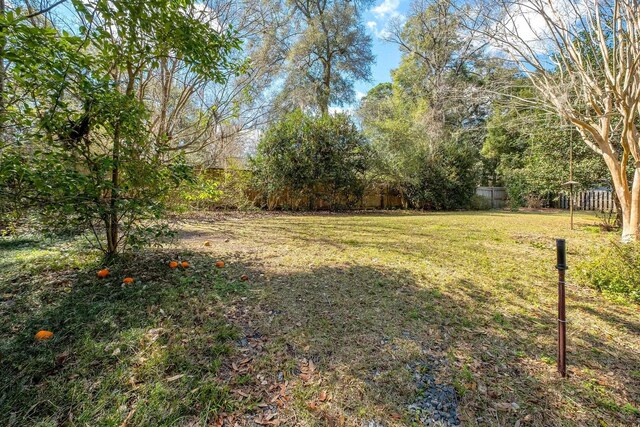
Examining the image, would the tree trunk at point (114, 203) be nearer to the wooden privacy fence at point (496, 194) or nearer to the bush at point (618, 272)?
the bush at point (618, 272)

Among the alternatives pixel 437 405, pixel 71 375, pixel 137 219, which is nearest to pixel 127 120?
pixel 137 219

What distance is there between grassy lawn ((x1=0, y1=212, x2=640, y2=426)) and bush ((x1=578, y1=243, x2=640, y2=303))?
0.55 ft

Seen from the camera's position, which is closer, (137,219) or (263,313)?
(263,313)

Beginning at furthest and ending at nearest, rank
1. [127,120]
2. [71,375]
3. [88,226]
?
1. [88,226]
2. [127,120]
3. [71,375]

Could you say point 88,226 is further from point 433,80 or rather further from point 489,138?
point 489,138

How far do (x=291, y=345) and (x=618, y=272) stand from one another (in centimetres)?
351

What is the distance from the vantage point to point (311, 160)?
10.1 m

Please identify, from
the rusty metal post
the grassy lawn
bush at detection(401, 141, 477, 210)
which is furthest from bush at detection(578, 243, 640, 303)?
bush at detection(401, 141, 477, 210)

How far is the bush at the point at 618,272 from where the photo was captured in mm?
2795

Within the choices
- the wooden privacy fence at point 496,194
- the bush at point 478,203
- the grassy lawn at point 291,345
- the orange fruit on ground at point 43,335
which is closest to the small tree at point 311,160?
the bush at point 478,203

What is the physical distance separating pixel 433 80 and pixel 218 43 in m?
16.8

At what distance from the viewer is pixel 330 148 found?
1033 cm

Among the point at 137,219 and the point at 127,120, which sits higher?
the point at 127,120

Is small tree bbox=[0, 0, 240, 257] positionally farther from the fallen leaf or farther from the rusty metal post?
the rusty metal post
